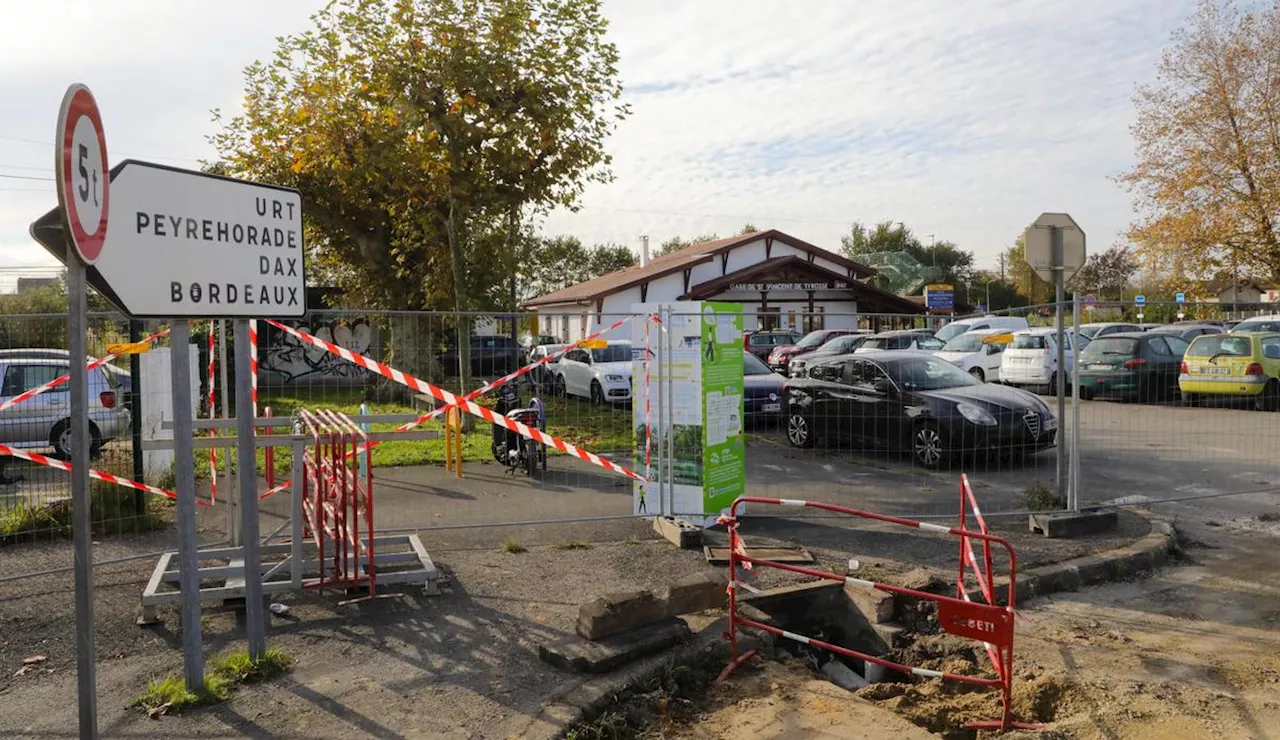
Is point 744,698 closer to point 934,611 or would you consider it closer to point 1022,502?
point 934,611

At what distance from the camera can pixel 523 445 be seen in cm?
1150

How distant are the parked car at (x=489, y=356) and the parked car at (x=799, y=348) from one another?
35.1 ft

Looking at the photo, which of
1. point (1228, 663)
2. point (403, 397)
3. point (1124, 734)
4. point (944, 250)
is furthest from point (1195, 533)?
point (944, 250)

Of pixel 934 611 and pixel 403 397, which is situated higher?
pixel 403 397

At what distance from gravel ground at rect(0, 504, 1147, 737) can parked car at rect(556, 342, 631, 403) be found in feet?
31.7

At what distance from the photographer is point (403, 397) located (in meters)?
12.3

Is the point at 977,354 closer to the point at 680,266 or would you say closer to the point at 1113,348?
the point at 1113,348

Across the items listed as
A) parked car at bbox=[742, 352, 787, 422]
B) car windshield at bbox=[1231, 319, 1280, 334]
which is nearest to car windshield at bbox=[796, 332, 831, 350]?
car windshield at bbox=[1231, 319, 1280, 334]

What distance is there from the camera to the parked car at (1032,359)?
21.6 m

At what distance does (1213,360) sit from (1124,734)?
52.7 feet

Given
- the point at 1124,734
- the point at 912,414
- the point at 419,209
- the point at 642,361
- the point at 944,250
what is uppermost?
the point at 944,250

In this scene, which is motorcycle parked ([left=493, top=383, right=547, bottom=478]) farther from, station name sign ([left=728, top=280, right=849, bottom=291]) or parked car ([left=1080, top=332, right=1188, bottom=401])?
station name sign ([left=728, top=280, right=849, bottom=291])

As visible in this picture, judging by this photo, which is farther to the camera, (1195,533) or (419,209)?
(419,209)

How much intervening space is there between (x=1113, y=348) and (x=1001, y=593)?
15093 millimetres
